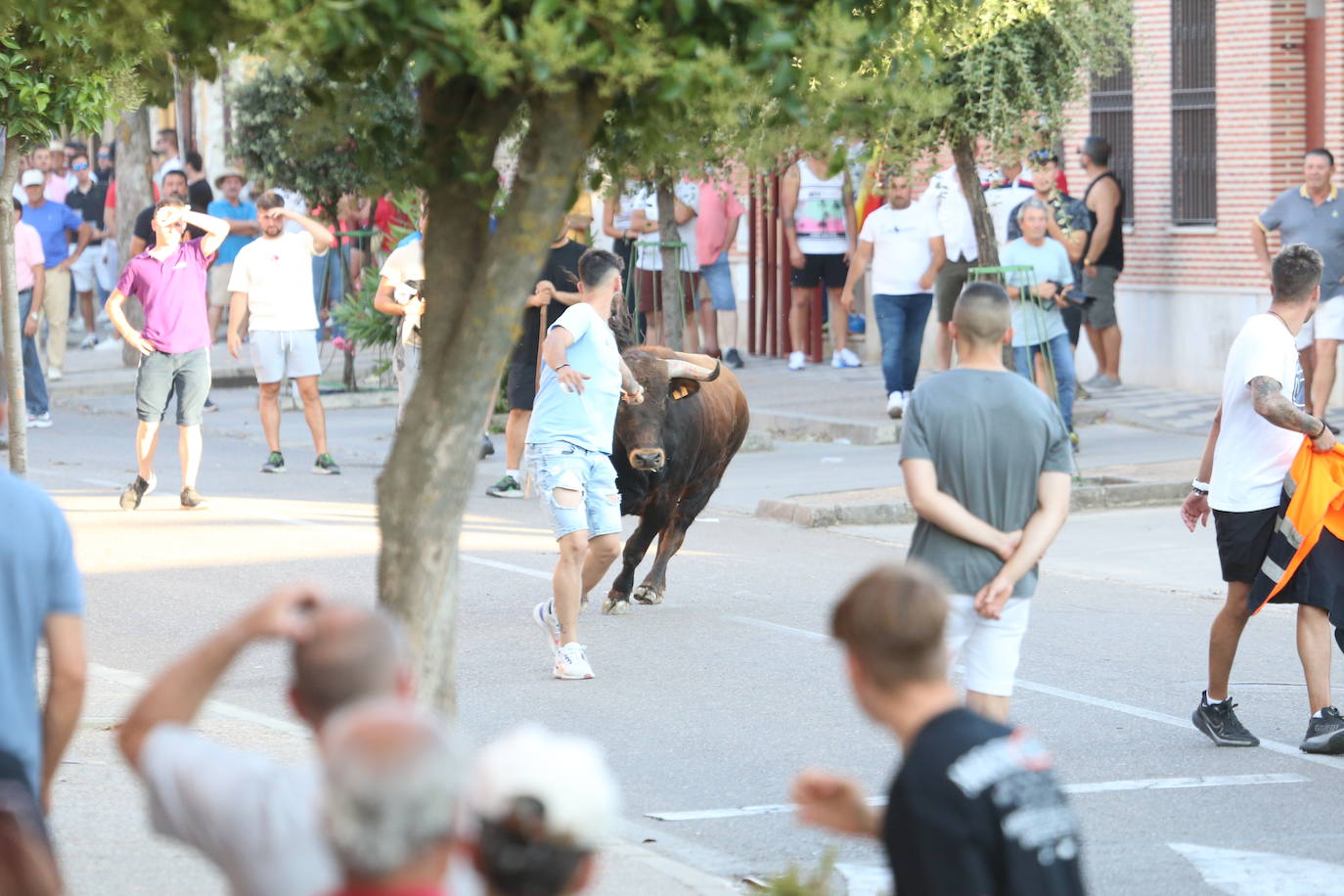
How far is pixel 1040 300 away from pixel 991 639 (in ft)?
32.3

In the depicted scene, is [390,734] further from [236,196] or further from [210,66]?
[236,196]

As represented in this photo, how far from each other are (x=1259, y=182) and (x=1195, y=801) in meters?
12.8


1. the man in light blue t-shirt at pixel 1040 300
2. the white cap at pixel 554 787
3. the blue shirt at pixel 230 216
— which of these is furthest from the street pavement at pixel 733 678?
the blue shirt at pixel 230 216

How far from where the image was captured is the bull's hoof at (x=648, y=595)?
11141mm

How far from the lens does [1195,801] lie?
7.31 m

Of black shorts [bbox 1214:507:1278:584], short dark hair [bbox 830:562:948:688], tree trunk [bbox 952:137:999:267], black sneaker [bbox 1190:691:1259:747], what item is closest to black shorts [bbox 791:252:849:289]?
tree trunk [bbox 952:137:999:267]

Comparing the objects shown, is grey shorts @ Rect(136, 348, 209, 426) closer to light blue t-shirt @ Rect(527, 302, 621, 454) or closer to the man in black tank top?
light blue t-shirt @ Rect(527, 302, 621, 454)

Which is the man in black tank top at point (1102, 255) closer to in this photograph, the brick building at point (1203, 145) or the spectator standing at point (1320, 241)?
the brick building at point (1203, 145)

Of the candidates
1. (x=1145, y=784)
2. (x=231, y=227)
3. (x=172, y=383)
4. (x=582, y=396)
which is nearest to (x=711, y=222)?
(x=231, y=227)

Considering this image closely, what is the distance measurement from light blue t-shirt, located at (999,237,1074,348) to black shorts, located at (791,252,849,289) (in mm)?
5376

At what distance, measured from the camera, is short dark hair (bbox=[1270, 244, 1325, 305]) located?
811 centimetres

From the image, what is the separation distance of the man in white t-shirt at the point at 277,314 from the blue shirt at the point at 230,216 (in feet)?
29.3

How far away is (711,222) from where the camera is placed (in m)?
22.0

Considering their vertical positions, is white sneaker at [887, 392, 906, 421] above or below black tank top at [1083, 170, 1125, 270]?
below
